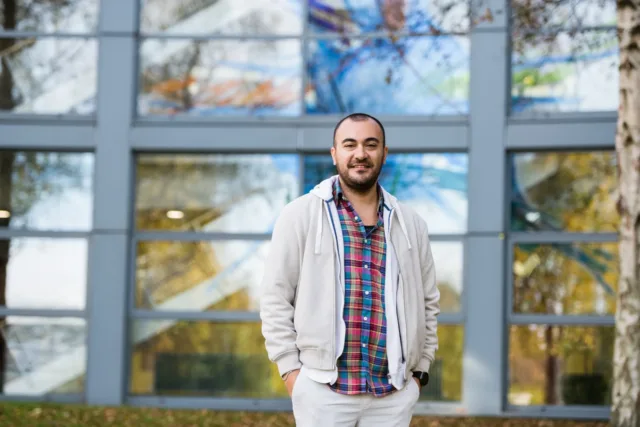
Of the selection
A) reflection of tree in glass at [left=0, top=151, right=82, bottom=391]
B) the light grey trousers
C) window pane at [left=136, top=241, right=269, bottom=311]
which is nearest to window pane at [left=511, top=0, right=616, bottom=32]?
window pane at [left=136, top=241, right=269, bottom=311]

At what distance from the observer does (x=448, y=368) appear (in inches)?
471

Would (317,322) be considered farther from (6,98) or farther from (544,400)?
(6,98)

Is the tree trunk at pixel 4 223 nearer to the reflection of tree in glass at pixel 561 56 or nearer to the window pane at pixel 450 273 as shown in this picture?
the window pane at pixel 450 273

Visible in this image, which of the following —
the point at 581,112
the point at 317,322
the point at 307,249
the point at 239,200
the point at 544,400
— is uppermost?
the point at 581,112

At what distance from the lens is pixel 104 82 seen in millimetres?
12320

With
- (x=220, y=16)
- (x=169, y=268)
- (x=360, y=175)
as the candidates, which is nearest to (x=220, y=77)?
(x=220, y=16)

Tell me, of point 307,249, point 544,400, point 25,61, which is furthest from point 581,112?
point 307,249

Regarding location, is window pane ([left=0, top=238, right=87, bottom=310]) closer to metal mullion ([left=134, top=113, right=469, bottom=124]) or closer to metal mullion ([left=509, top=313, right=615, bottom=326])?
metal mullion ([left=134, top=113, right=469, bottom=124])

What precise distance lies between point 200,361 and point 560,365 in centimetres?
424

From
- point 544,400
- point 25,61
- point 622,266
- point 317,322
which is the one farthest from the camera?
point 25,61

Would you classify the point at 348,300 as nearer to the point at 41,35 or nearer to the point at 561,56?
the point at 561,56

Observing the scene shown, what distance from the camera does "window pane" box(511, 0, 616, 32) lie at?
11125 mm

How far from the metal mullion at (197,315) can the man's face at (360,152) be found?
25.8 ft

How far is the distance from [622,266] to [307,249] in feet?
Answer: 17.4
